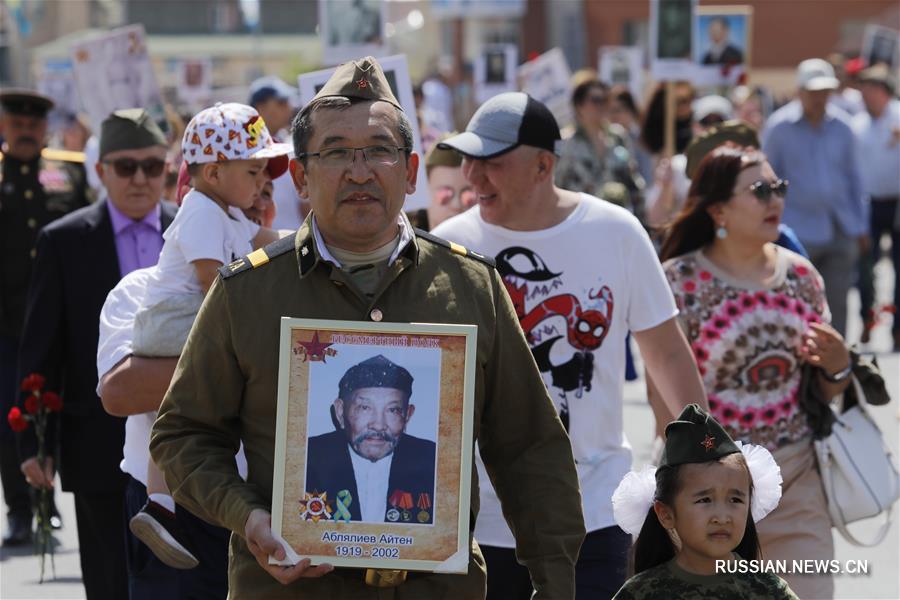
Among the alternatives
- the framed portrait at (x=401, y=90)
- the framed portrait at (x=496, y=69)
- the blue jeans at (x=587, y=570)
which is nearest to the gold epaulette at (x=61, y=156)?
the framed portrait at (x=401, y=90)

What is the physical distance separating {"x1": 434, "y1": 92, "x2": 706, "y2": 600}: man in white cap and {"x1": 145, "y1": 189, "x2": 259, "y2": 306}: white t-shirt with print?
2.61ft

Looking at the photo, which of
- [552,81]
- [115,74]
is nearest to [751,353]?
[115,74]

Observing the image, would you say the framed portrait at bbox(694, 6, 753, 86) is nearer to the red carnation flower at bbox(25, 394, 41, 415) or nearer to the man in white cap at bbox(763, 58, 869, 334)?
the man in white cap at bbox(763, 58, 869, 334)

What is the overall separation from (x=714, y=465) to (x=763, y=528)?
1.90 meters

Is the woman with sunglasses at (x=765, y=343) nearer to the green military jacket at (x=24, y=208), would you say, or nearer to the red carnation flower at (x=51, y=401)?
the red carnation flower at (x=51, y=401)

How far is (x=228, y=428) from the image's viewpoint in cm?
364

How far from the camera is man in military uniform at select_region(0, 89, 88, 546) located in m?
8.83

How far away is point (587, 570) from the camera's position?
5.07m

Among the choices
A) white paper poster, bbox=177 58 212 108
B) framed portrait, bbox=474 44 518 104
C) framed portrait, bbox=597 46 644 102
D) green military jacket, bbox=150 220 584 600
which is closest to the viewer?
green military jacket, bbox=150 220 584 600

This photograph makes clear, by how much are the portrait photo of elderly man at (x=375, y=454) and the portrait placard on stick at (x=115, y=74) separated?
295 inches

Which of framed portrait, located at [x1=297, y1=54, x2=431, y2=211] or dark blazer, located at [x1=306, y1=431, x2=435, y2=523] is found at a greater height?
framed portrait, located at [x1=297, y1=54, x2=431, y2=211]

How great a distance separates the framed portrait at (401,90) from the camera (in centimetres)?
660

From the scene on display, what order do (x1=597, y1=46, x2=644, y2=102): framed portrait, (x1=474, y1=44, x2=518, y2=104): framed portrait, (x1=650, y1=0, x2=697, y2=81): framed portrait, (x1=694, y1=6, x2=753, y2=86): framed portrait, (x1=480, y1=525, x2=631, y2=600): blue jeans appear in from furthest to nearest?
1. (x1=597, y1=46, x2=644, y2=102): framed portrait
2. (x1=474, y1=44, x2=518, y2=104): framed portrait
3. (x1=694, y1=6, x2=753, y2=86): framed portrait
4. (x1=650, y1=0, x2=697, y2=81): framed portrait
5. (x1=480, y1=525, x2=631, y2=600): blue jeans

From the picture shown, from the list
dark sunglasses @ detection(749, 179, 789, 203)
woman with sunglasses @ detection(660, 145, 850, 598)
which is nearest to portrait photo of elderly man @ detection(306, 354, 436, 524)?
woman with sunglasses @ detection(660, 145, 850, 598)
